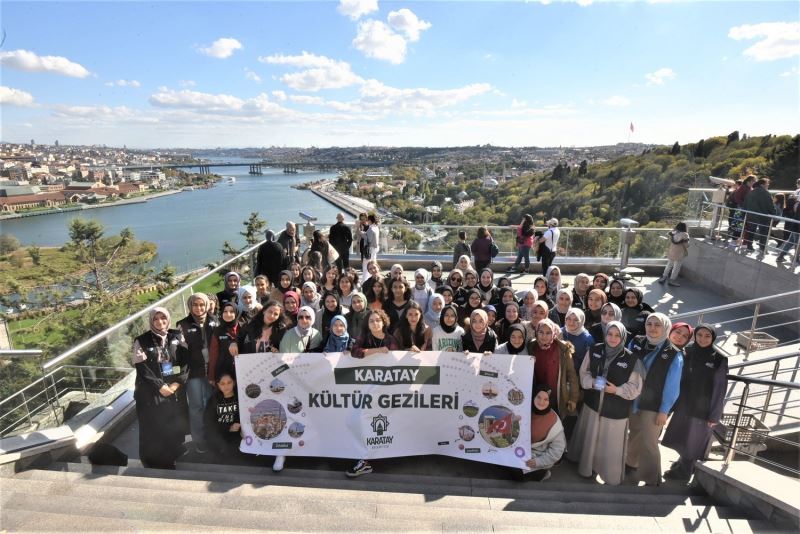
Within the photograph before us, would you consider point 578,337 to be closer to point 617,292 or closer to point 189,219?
point 617,292

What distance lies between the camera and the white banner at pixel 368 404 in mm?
4211

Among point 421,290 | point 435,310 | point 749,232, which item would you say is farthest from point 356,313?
point 749,232

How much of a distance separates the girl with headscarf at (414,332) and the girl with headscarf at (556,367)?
1.08m

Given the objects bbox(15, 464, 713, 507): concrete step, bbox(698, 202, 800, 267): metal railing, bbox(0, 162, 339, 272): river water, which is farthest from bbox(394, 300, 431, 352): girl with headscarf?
bbox(0, 162, 339, 272): river water

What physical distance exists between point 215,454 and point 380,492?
6.32 feet

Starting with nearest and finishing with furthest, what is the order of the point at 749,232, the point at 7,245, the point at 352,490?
the point at 352,490
the point at 749,232
the point at 7,245

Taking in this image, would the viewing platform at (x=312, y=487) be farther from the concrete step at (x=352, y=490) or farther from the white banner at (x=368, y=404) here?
the white banner at (x=368, y=404)

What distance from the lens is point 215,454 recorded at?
4.50m

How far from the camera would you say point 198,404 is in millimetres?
4477

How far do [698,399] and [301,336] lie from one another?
3.78 metres

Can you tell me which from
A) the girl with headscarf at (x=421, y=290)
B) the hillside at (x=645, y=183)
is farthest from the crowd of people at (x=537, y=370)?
the hillside at (x=645, y=183)

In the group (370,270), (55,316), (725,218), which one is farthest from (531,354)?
(55,316)

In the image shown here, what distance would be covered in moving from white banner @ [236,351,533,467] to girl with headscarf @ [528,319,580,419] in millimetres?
484

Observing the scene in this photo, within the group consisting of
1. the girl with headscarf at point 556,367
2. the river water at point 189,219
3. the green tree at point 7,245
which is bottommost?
the river water at point 189,219
